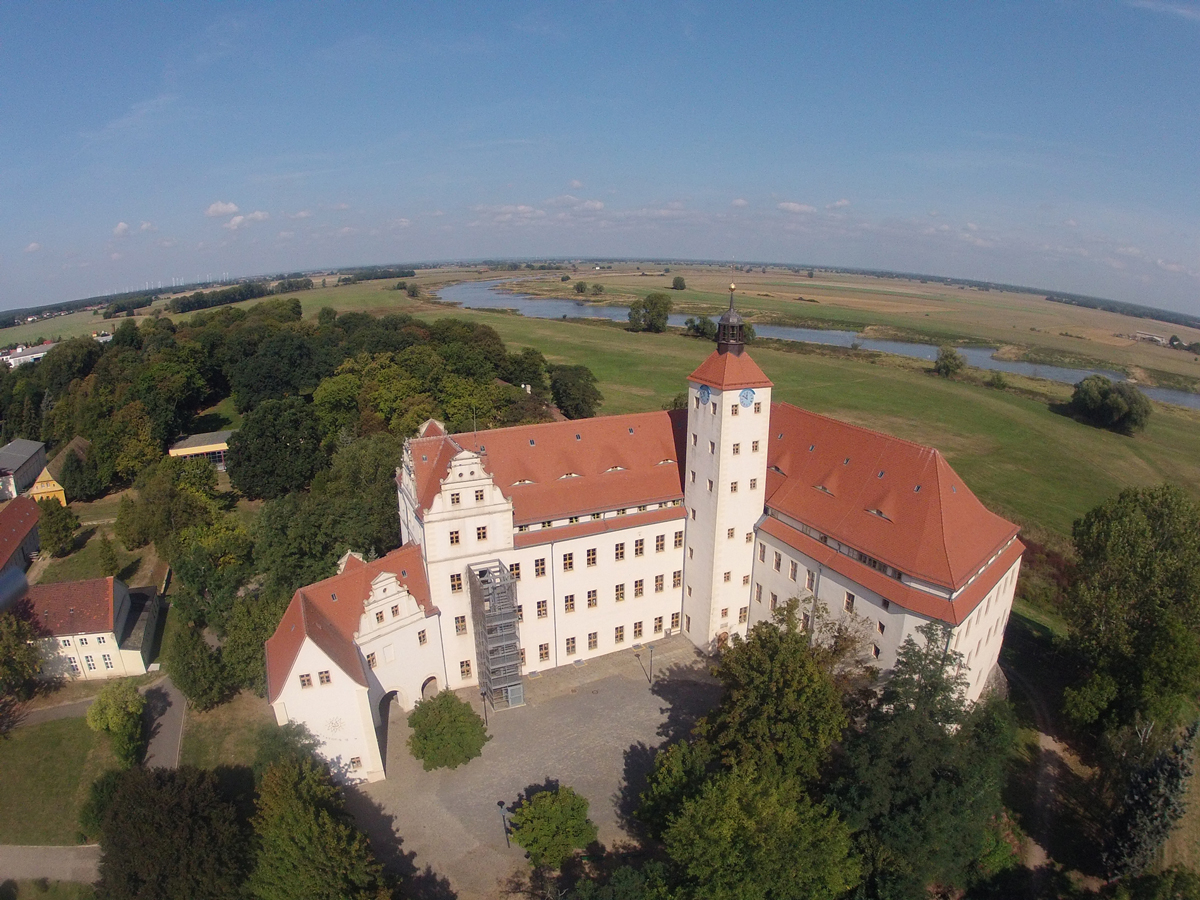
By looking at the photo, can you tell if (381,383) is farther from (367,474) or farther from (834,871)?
(834,871)

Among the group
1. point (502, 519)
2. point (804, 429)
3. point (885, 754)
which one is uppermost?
point (804, 429)

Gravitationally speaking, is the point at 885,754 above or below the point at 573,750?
above

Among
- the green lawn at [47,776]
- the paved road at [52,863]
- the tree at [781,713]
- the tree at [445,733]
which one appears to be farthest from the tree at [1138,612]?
the green lawn at [47,776]

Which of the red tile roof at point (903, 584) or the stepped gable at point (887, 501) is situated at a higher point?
the stepped gable at point (887, 501)

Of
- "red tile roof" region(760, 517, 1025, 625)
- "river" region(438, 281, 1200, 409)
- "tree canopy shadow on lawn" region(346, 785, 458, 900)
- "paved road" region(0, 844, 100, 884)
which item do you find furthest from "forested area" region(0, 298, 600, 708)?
"river" region(438, 281, 1200, 409)

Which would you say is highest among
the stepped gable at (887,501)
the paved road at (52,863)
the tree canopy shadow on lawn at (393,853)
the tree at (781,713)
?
the stepped gable at (887,501)

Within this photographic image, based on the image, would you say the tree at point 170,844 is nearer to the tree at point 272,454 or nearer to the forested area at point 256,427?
the forested area at point 256,427

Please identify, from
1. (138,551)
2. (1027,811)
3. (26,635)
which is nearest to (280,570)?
(26,635)

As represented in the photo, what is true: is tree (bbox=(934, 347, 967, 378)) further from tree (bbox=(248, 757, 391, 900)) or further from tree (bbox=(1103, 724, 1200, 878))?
tree (bbox=(248, 757, 391, 900))
